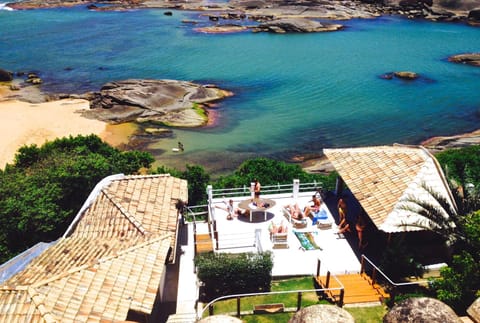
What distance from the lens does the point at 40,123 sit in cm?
3988

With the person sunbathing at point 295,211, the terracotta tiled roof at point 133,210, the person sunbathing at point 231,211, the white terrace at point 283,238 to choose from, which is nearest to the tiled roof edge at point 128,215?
the terracotta tiled roof at point 133,210

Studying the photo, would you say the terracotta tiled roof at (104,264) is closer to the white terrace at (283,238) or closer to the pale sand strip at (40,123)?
the white terrace at (283,238)

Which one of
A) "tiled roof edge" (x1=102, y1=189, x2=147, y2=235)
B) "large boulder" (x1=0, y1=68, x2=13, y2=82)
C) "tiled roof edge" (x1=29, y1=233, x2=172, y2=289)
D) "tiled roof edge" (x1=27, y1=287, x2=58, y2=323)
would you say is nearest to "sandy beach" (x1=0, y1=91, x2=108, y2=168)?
"large boulder" (x1=0, y1=68, x2=13, y2=82)

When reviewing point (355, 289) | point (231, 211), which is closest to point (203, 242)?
point (231, 211)

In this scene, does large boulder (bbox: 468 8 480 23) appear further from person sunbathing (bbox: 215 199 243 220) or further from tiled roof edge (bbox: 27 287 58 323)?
tiled roof edge (bbox: 27 287 58 323)

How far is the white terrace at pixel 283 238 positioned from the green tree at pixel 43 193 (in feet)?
18.4

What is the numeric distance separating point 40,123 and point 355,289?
34860mm

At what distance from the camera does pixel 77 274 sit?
38.5ft

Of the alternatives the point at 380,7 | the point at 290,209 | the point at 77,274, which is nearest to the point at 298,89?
the point at 290,209

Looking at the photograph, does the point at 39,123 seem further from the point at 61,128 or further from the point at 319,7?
the point at 319,7

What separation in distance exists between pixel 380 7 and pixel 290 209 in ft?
326

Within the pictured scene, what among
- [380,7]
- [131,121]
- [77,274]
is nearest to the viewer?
[77,274]

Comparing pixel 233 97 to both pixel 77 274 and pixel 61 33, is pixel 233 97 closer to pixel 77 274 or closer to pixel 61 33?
pixel 77 274

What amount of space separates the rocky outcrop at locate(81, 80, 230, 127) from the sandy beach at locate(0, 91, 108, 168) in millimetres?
1848
